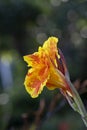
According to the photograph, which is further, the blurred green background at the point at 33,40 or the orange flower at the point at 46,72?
the blurred green background at the point at 33,40

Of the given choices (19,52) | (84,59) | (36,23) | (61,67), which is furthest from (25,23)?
(61,67)

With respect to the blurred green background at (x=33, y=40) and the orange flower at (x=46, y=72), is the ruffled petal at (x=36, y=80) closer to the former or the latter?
the orange flower at (x=46, y=72)

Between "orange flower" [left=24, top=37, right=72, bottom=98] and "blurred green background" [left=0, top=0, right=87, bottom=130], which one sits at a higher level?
"orange flower" [left=24, top=37, right=72, bottom=98]

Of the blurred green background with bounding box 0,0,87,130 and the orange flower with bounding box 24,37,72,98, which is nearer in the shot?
the orange flower with bounding box 24,37,72,98

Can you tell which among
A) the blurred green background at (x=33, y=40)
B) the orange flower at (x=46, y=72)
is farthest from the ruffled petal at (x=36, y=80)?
the blurred green background at (x=33, y=40)

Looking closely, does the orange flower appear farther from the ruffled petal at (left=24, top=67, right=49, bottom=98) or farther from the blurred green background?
the blurred green background

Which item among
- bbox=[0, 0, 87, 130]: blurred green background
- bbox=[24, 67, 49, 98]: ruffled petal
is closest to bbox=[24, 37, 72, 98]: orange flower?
bbox=[24, 67, 49, 98]: ruffled petal

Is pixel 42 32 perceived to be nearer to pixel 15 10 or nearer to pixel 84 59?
pixel 15 10
